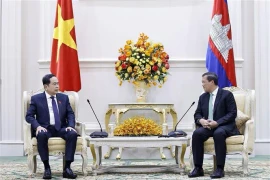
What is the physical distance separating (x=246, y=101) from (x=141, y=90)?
2.37 metres

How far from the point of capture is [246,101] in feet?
22.9

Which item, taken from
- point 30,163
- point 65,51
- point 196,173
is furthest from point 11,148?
point 196,173

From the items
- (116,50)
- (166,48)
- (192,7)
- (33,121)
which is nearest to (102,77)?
(116,50)

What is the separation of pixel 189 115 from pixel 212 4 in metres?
1.83

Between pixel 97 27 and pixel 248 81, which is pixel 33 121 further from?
pixel 248 81

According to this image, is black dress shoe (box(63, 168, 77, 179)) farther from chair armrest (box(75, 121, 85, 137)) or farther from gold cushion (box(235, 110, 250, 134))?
gold cushion (box(235, 110, 250, 134))

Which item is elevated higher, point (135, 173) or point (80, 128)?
point (80, 128)

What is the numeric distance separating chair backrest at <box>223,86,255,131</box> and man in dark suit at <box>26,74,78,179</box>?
79.0 inches

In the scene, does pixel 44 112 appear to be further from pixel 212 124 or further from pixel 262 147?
pixel 262 147

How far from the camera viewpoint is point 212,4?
9344 mm

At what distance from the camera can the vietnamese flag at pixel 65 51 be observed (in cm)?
884

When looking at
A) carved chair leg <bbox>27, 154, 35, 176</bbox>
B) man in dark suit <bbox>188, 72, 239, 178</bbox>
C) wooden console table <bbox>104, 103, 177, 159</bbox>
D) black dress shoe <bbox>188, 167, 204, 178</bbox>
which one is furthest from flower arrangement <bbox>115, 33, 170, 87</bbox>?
carved chair leg <bbox>27, 154, 35, 176</bbox>

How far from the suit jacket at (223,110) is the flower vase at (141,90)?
2.31 meters

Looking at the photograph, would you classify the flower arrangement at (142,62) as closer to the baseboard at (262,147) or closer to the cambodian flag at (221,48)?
the cambodian flag at (221,48)
